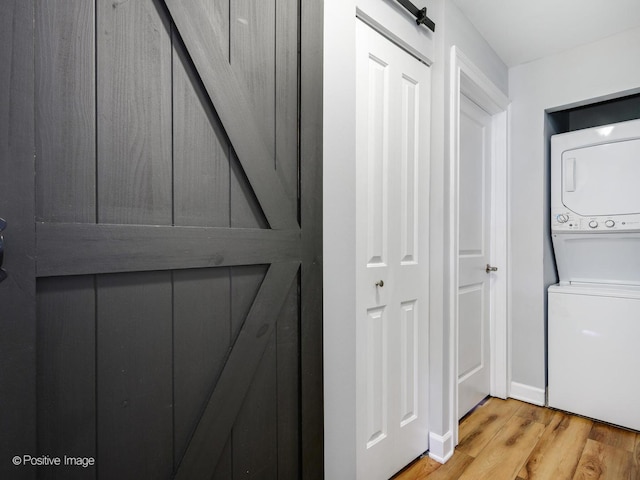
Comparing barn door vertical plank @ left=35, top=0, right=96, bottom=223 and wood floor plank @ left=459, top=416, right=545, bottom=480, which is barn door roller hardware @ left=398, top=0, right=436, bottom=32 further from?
wood floor plank @ left=459, top=416, right=545, bottom=480

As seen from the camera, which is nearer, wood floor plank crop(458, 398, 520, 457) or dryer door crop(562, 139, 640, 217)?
wood floor plank crop(458, 398, 520, 457)

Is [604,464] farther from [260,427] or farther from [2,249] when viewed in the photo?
[2,249]

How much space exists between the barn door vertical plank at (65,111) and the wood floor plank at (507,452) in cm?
206

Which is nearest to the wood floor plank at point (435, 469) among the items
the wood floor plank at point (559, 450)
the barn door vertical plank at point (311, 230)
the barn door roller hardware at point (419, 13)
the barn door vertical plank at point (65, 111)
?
the wood floor plank at point (559, 450)

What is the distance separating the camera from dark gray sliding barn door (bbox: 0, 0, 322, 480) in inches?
28.0

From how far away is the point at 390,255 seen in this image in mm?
1662

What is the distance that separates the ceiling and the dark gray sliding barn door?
144 cm

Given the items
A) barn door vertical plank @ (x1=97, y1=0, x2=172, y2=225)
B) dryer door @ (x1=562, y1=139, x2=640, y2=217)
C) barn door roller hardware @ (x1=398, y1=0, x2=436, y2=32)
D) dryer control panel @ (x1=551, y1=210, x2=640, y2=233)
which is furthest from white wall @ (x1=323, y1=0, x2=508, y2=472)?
dryer control panel @ (x1=551, y1=210, x2=640, y2=233)

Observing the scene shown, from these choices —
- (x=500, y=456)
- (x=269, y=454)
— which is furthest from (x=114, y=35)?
(x=500, y=456)

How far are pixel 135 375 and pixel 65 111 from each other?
644mm

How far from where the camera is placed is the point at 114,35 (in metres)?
0.81

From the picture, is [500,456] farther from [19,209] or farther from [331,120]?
[19,209]

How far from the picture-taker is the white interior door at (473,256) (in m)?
2.29

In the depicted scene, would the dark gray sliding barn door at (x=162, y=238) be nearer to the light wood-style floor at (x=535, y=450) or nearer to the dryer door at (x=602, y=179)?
the light wood-style floor at (x=535, y=450)
